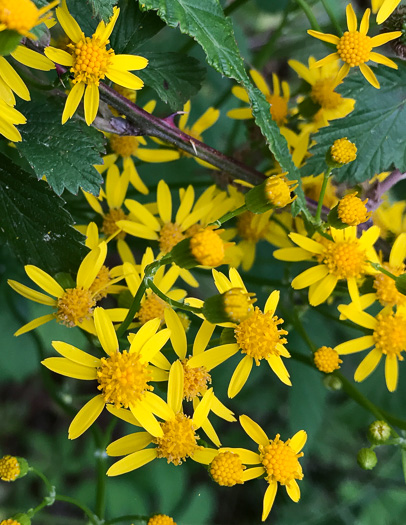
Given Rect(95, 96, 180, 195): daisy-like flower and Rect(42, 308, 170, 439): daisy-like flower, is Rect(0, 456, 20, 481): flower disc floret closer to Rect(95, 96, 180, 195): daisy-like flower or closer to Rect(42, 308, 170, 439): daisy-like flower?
Rect(42, 308, 170, 439): daisy-like flower

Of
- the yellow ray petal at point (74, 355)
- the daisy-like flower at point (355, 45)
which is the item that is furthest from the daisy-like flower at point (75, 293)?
the daisy-like flower at point (355, 45)

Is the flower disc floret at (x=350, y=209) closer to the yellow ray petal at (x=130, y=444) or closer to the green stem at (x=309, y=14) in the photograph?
the green stem at (x=309, y=14)

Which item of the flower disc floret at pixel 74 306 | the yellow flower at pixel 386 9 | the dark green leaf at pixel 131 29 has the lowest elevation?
the flower disc floret at pixel 74 306

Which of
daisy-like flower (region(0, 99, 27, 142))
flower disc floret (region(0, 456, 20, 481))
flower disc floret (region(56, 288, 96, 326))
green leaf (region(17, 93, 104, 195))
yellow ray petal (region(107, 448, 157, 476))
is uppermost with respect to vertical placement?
daisy-like flower (region(0, 99, 27, 142))

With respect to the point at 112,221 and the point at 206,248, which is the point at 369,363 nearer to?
A: the point at 206,248

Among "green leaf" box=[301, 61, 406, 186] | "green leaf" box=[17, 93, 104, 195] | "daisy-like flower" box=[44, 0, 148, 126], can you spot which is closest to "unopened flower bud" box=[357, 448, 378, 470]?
"green leaf" box=[301, 61, 406, 186]

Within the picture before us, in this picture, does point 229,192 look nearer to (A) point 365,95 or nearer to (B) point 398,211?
(A) point 365,95
